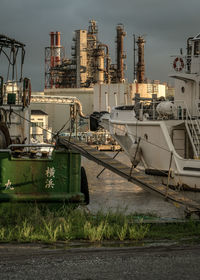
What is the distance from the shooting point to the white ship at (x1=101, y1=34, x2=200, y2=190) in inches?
784

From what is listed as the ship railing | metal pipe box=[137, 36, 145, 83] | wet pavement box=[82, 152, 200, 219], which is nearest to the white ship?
the ship railing

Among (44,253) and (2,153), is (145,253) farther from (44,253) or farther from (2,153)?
(2,153)

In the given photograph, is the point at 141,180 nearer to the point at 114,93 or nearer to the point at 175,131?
the point at 175,131

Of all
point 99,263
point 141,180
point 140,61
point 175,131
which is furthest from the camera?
point 140,61

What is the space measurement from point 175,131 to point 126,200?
3.84 m

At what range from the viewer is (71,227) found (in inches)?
409

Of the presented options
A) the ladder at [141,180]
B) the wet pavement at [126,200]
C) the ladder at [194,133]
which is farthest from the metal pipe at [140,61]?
the ladder at [141,180]

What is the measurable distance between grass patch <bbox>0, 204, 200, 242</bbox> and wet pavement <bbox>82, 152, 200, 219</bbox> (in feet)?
12.8

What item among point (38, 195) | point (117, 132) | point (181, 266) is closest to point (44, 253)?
point (181, 266)

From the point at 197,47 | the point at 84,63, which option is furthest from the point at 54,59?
the point at 197,47

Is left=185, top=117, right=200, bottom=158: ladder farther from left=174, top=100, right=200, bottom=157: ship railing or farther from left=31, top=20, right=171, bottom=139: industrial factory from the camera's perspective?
left=31, top=20, right=171, bottom=139: industrial factory

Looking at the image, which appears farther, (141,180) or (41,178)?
(141,180)

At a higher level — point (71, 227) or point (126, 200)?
point (71, 227)

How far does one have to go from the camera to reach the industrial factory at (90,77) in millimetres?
77438
